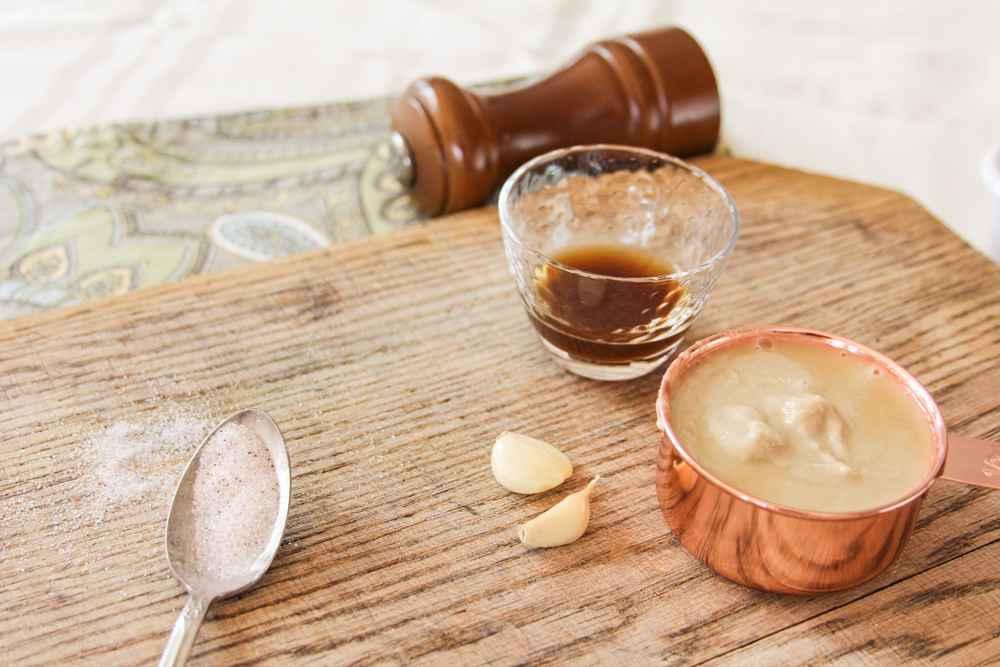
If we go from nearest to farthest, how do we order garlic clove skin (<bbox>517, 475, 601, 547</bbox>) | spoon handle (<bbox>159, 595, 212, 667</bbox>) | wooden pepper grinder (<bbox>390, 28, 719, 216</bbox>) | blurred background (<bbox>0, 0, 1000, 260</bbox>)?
1. spoon handle (<bbox>159, 595, 212, 667</bbox>)
2. garlic clove skin (<bbox>517, 475, 601, 547</bbox>)
3. wooden pepper grinder (<bbox>390, 28, 719, 216</bbox>)
4. blurred background (<bbox>0, 0, 1000, 260</bbox>)

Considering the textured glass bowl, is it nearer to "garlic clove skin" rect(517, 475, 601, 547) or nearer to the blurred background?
"garlic clove skin" rect(517, 475, 601, 547)

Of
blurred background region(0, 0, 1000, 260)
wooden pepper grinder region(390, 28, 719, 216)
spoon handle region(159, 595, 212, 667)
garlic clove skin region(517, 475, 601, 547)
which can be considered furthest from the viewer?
blurred background region(0, 0, 1000, 260)

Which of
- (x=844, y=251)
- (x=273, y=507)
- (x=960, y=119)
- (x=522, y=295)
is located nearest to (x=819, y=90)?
(x=960, y=119)

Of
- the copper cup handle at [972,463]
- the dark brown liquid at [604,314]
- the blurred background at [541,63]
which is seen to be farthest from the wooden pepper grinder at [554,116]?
the copper cup handle at [972,463]

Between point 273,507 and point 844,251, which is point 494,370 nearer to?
point 273,507

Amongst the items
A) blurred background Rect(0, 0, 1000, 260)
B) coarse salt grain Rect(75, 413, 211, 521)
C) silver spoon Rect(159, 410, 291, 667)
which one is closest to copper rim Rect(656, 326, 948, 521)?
silver spoon Rect(159, 410, 291, 667)

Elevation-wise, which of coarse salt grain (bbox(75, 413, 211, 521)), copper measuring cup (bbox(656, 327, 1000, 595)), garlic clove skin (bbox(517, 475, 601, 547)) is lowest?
coarse salt grain (bbox(75, 413, 211, 521))

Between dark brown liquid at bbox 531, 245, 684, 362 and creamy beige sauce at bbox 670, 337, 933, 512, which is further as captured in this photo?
dark brown liquid at bbox 531, 245, 684, 362

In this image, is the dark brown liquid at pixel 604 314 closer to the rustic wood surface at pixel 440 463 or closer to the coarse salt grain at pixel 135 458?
the rustic wood surface at pixel 440 463
